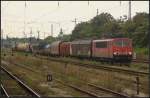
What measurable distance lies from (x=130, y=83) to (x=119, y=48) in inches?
689

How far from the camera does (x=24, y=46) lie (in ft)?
376

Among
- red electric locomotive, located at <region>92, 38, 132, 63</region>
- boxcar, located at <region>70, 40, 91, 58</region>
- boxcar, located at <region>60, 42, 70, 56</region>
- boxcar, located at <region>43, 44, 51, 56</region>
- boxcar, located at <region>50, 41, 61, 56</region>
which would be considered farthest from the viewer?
boxcar, located at <region>43, 44, 51, 56</region>

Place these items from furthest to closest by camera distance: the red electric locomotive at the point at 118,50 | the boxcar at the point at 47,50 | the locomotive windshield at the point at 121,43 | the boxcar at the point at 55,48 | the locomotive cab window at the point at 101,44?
the boxcar at the point at 47,50 < the boxcar at the point at 55,48 < the locomotive cab window at the point at 101,44 < the locomotive windshield at the point at 121,43 < the red electric locomotive at the point at 118,50

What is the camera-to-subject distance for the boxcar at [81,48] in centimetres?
4928

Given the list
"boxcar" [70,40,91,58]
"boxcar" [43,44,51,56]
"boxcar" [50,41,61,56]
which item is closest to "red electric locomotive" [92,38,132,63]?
"boxcar" [70,40,91,58]

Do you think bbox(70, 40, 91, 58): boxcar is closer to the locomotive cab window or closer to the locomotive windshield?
the locomotive cab window

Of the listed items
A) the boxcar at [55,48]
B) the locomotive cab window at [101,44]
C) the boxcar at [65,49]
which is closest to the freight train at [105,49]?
the locomotive cab window at [101,44]

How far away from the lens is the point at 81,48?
53125 millimetres

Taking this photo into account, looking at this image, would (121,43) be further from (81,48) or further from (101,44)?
(81,48)

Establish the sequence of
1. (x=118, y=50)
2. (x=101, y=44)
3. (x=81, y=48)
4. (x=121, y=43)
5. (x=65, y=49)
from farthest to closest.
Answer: (x=65, y=49)
(x=81, y=48)
(x=101, y=44)
(x=121, y=43)
(x=118, y=50)

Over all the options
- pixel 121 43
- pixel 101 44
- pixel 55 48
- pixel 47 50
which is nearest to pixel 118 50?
pixel 121 43

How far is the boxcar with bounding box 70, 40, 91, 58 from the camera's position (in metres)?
49.3

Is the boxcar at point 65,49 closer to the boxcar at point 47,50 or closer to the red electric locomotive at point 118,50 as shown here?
the boxcar at point 47,50

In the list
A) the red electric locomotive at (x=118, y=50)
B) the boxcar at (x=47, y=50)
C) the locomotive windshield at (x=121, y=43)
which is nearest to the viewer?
the red electric locomotive at (x=118, y=50)
